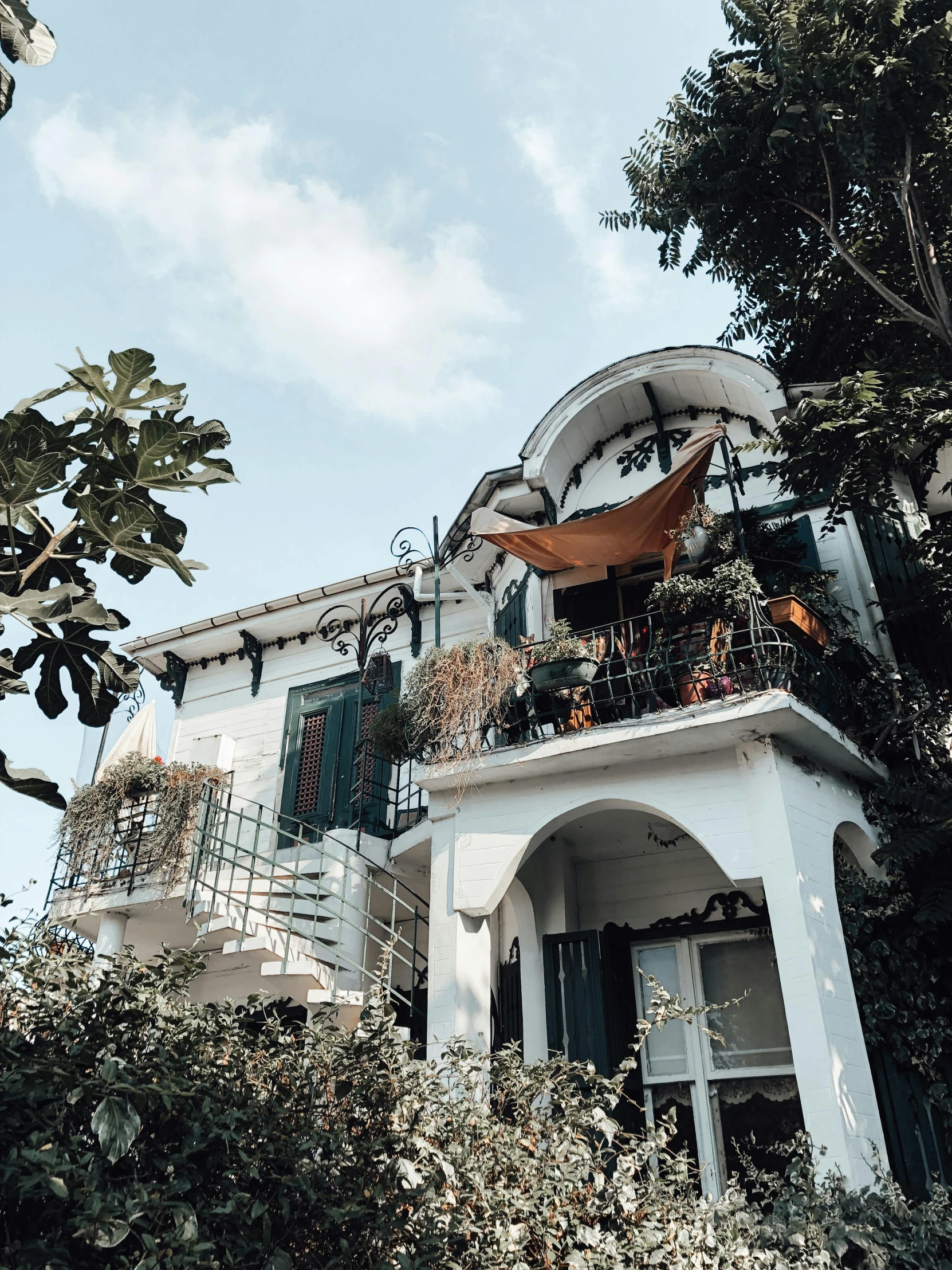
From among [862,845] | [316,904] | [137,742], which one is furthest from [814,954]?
[137,742]

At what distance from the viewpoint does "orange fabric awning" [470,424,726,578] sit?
30.6 ft

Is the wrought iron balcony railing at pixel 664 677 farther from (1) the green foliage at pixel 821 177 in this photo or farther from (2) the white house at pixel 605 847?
(1) the green foliage at pixel 821 177

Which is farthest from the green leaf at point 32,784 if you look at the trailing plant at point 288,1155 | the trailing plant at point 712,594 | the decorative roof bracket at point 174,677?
the decorative roof bracket at point 174,677

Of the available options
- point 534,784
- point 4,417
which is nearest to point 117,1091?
point 4,417

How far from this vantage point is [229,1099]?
4359 millimetres

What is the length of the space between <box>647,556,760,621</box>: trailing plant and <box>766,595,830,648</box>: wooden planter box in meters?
0.21

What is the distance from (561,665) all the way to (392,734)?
193 centimetres

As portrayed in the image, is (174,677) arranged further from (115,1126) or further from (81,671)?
(115,1126)

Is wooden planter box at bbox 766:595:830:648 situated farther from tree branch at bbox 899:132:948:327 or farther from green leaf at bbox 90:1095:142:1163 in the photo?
green leaf at bbox 90:1095:142:1163

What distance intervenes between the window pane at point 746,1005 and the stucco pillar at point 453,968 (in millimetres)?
1944

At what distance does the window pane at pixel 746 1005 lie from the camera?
8.30m

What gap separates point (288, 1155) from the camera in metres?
4.25

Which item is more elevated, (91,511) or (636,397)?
(636,397)


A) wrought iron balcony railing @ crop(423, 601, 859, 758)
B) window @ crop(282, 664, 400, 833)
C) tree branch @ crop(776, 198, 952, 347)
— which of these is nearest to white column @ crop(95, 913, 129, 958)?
window @ crop(282, 664, 400, 833)
